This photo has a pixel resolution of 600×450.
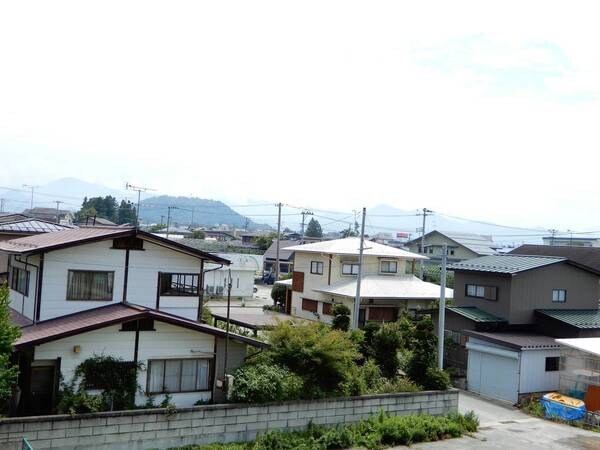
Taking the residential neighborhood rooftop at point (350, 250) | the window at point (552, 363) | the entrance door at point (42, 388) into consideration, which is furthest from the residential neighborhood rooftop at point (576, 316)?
the entrance door at point (42, 388)

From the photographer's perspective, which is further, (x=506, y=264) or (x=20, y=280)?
(x=506, y=264)

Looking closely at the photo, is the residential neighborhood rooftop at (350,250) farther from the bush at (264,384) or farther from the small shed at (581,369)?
the bush at (264,384)

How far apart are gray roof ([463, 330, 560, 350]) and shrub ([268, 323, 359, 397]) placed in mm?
8961

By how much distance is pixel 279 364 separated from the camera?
18.0 m

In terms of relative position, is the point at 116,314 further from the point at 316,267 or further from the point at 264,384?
the point at 316,267

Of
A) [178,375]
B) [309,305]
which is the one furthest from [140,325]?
[309,305]

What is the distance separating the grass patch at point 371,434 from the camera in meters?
16.3

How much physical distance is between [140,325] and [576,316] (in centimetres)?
2087

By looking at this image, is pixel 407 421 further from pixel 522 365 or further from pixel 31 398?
pixel 31 398

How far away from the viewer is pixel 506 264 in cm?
2881

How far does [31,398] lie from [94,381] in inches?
67.3

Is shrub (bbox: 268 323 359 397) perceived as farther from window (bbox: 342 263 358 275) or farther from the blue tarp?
window (bbox: 342 263 358 275)

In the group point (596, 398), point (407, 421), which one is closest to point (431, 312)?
point (596, 398)

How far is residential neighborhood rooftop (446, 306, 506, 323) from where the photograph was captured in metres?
26.8
